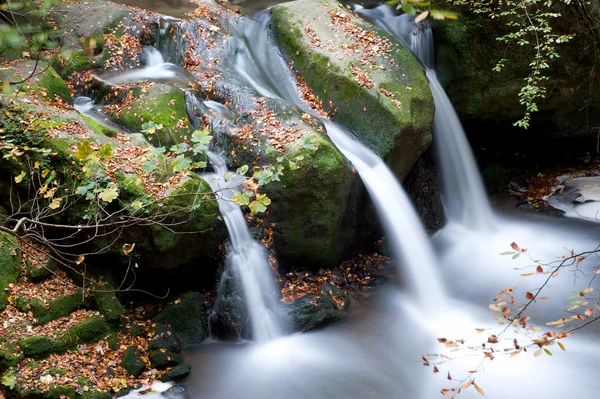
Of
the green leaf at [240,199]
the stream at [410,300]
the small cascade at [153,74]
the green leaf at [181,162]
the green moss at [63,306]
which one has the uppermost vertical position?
the small cascade at [153,74]

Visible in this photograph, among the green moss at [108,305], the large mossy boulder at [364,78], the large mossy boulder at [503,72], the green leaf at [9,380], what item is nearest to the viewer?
the green leaf at [9,380]

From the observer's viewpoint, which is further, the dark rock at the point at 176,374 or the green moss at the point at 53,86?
the green moss at the point at 53,86

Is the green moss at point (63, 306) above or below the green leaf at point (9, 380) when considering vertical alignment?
above

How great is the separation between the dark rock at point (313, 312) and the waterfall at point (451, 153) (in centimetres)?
365

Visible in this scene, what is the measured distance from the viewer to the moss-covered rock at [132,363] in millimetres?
5496

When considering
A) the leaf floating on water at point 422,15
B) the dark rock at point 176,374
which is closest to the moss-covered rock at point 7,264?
the dark rock at point 176,374

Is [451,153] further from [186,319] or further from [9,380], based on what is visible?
[9,380]

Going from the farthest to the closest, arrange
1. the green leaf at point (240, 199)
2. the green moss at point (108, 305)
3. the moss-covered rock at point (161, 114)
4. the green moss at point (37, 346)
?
the moss-covered rock at point (161, 114)
the green moss at point (108, 305)
the green moss at point (37, 346)
the green leaf at point (240, 199)

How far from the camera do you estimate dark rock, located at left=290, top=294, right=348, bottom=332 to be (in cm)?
646

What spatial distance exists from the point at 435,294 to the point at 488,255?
161cm

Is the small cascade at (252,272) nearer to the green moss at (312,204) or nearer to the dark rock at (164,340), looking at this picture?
the green moss at (312,204)

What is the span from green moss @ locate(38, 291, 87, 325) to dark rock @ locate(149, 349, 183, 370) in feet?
3.31

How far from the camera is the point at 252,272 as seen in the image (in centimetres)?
665

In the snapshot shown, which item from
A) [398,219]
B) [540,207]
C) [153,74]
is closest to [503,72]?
[540,207]
